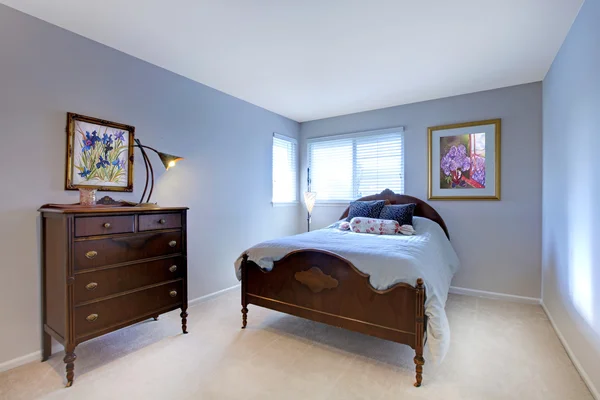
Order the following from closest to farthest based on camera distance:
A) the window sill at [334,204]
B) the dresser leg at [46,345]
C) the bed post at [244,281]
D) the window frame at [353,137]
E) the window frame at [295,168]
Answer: the dresser leg at [46,345], the bed post at [244,281], the window frame at [353,137], the window frame at [295,168], the window sill at [334,204]

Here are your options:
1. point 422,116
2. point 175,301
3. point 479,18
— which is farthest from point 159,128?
point 422,116

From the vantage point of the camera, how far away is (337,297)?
222cm

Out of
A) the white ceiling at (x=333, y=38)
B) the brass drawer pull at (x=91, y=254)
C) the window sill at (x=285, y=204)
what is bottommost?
the brass drawer pull at (x=91, y=254)

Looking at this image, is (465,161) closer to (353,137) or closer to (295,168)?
(353,137)

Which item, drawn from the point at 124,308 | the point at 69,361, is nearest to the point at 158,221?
the point at 124,308

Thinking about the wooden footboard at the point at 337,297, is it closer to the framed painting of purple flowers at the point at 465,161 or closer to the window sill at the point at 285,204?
the window sill at the point at 285,204

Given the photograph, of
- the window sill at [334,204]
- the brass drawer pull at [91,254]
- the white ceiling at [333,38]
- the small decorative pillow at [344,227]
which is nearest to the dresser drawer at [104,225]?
the brass drawer pull at [91,254]

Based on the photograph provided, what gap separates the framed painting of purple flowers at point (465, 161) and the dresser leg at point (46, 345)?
4.03 m

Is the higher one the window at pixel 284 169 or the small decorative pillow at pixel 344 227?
the window at pixel 284 169

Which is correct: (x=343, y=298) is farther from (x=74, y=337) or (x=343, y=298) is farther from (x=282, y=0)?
(x=282, y=0)

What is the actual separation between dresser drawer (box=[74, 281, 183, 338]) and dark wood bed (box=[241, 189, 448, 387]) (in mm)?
632

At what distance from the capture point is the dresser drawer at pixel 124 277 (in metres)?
1.95

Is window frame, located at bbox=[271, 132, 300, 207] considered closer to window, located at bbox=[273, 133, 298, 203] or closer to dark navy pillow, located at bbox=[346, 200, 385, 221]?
window, located at bbox=[273, 133, 298, 203]

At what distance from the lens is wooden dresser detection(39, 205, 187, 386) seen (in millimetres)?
1894
